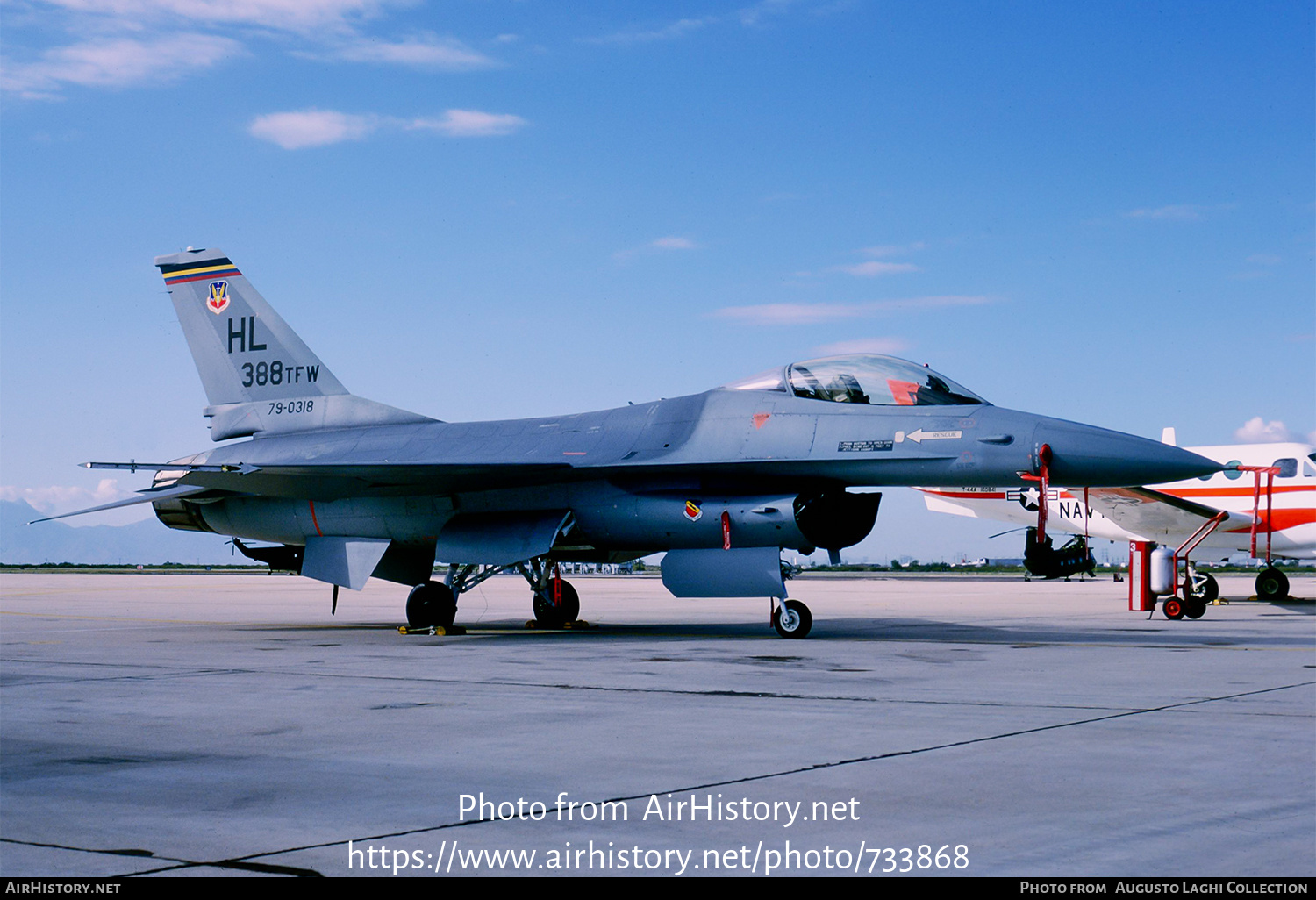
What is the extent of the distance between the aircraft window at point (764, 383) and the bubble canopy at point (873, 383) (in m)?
0.03

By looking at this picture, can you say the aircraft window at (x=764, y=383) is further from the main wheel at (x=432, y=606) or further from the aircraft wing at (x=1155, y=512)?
the aircraft wing at (x=1155, y=512)

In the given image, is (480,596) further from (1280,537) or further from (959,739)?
(959,739)

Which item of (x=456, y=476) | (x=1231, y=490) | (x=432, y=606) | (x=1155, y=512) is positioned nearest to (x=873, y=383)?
(x=456, y=476)

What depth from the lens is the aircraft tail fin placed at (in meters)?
17.4

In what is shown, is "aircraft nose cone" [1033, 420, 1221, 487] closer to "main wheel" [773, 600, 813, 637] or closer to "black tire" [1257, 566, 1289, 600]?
"main wheel" [773, 600, 813, 637]

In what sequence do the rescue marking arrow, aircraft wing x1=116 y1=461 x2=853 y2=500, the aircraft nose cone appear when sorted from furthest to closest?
aircraft wing x1=116 y1=461 x2=853 y2=500 → the rescue marking arrow → the aircraft nose cone

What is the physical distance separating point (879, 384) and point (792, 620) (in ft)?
9.50

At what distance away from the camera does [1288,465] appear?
23578 millimetres

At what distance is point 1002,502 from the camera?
3058 centimetres

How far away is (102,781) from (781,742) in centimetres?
327

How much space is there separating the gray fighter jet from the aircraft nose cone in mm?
20

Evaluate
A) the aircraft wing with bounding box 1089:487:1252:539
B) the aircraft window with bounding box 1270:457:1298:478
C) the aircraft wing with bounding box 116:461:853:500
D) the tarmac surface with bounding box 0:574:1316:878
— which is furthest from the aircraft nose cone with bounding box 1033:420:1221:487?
the aircraft window with bounding box 1270:457:1298:478

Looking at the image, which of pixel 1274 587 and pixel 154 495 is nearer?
pixel 154 495

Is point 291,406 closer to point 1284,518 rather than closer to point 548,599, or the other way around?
point 548,599
